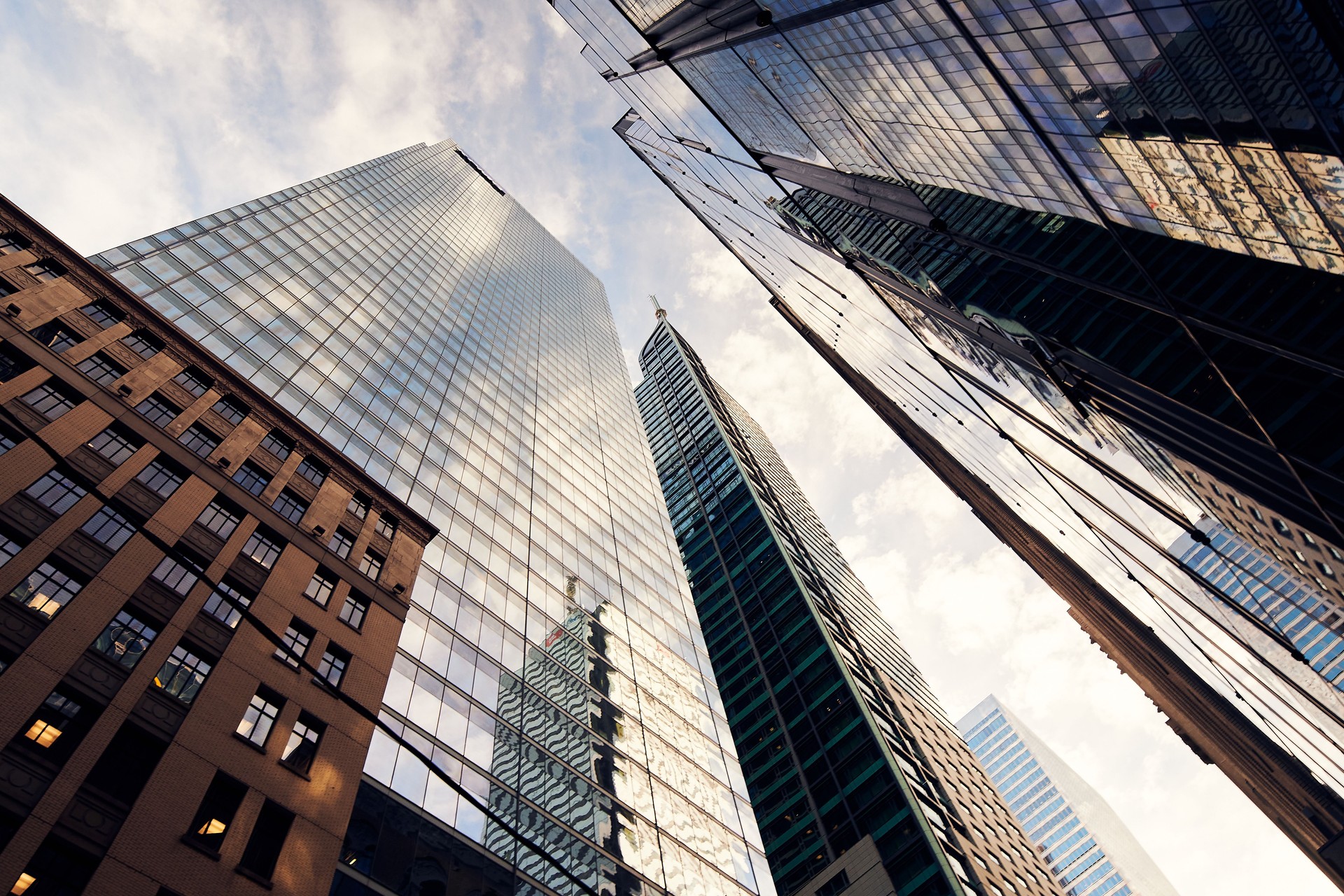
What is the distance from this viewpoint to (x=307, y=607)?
2431 cm

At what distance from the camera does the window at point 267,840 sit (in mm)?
16844

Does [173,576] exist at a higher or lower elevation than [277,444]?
lower

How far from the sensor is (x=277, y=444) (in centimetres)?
3000

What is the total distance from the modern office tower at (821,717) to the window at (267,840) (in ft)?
173

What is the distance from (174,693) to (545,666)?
51.8 ft

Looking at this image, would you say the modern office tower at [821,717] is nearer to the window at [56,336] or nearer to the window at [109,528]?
the window at [109,528]

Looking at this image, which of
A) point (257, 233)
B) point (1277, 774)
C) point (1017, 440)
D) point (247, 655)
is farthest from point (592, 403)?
point (1277, 774)

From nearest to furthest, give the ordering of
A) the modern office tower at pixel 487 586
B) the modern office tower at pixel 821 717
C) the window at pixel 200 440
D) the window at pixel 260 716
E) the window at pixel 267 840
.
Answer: the window at pixel 267 840, the window at pixel 260 716, the modern office tower at pixel 487 586, the window at pixel 200 440, the modern office tower at pixel 821 717

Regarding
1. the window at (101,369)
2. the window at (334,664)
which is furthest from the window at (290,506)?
the window at (101,369)

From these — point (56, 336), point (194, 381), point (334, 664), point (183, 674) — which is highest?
point (194, 381)

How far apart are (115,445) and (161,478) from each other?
1631 mm

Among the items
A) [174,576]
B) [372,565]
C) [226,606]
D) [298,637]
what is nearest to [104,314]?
[174,576]

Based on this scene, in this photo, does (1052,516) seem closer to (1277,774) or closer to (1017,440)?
(1017,440)

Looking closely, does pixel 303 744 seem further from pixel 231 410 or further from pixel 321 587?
pixel 231 410
